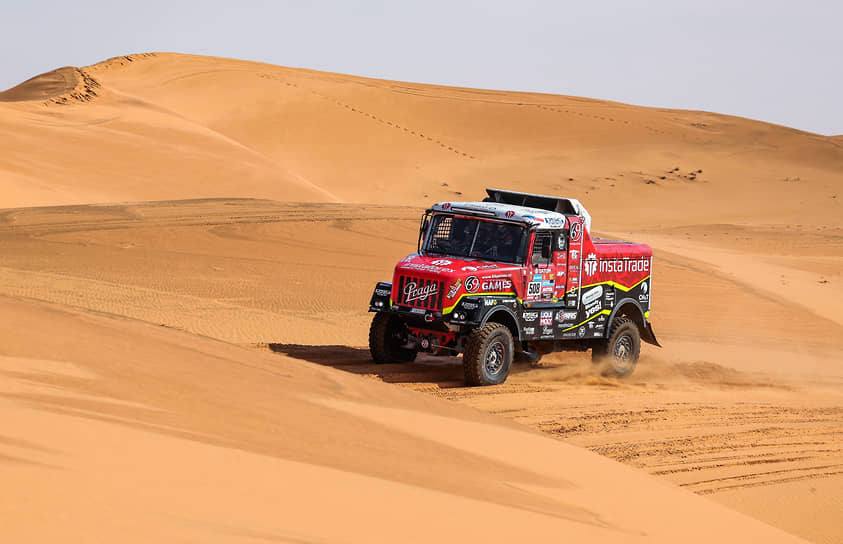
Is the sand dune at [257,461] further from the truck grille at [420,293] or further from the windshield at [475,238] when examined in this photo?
the windshield at [475,238]

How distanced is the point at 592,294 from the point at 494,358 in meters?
2.32

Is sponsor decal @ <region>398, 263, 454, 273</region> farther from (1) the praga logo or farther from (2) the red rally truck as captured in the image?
(1) the praga logo

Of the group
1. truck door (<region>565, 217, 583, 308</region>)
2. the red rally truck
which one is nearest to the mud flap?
the red rally truck

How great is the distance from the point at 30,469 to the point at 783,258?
32.9m

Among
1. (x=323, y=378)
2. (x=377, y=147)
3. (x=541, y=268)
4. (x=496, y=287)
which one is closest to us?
(x=323, y=378)

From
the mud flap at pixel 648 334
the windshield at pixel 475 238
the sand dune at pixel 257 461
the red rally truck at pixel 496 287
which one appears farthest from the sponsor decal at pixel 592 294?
the sand dune at pixel 257 461

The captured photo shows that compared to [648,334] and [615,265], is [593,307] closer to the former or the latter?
[615,265]

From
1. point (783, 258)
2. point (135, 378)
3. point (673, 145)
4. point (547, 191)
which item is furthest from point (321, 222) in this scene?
point (673, 145)

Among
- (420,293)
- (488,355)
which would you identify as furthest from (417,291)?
(488,355)

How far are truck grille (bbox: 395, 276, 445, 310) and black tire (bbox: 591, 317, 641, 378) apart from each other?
3546 mm

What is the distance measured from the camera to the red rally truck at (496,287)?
44.8 ft

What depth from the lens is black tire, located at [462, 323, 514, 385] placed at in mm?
13594

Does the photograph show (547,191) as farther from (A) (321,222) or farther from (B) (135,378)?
(B) (135,378)

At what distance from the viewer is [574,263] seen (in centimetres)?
1489
